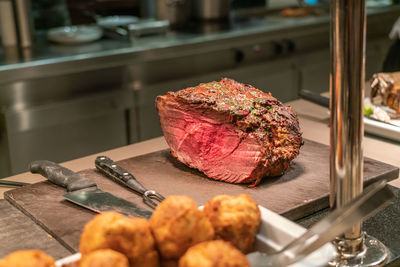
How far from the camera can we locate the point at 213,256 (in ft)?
2.55

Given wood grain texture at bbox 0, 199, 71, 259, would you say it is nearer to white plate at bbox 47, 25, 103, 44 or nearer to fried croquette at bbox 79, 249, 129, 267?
fried croquette at bbox 79, 249, 129, 267

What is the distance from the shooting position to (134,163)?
5.33ft

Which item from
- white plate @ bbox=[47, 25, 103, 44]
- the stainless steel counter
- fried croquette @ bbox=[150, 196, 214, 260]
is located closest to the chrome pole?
fried croquette @ bbox=[150, 196, 214, 260]

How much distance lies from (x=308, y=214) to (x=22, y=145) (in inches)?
75.5

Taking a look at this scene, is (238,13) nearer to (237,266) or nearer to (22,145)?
(22,145)

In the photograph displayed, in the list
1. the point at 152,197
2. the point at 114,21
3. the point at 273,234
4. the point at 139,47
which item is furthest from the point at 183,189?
the point at 114,21

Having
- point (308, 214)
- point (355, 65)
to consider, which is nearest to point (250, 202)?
point (355, 65)

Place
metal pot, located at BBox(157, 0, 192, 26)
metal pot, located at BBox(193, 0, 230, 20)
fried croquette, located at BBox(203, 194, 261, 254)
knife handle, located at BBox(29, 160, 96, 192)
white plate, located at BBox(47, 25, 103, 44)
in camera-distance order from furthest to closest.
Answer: metal pot, located at BBox(193, 0, 230, 20), metal pot, located at BBox(157, 0, 192, 26), white plate, located at BBox(47, 25, 103, 44), knife handle, located at BBox(29, 160, 96, 192), fried croquette, located at BBox(203, 194, 261, 254)

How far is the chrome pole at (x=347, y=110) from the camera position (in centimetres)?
91

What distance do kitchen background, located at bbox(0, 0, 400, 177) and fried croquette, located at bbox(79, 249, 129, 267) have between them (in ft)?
7.04

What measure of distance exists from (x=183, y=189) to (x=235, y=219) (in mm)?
546

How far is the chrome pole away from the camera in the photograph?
0.91m

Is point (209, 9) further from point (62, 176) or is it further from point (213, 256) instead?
point (213, 256)

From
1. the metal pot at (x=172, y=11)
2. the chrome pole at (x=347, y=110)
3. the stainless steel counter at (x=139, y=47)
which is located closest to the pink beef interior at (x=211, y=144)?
the chrome pole at (x=347, y=110)
